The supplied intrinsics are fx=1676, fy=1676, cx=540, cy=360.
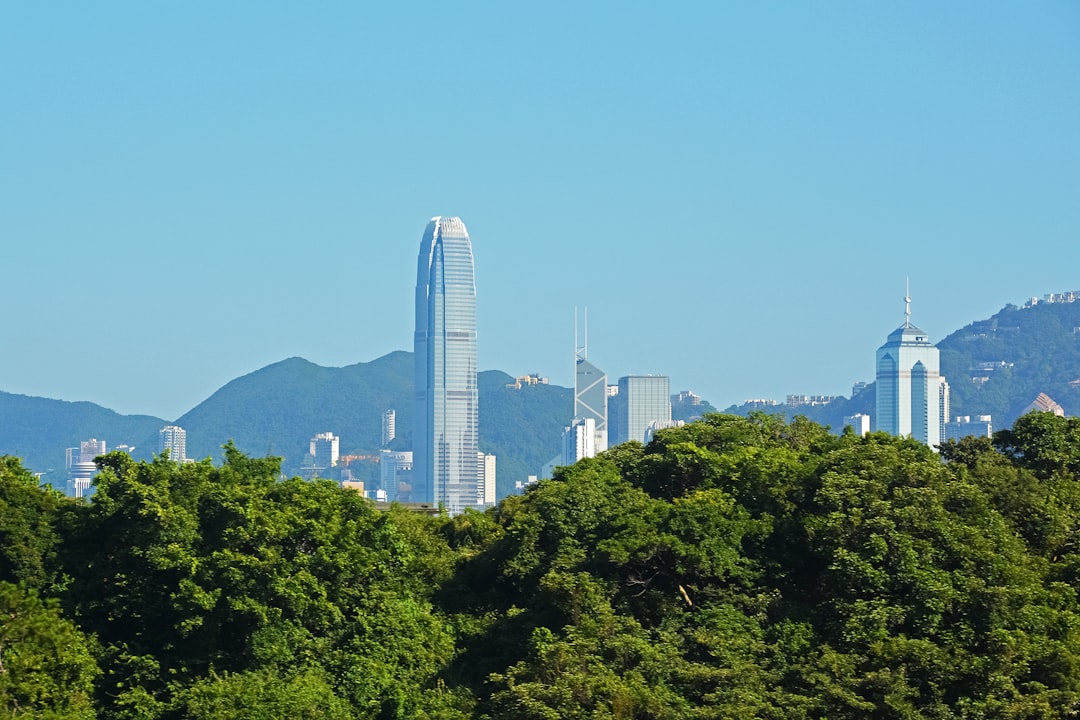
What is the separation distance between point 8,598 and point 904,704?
12.1 metres

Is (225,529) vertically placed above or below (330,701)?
above

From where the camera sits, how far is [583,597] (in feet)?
80.4

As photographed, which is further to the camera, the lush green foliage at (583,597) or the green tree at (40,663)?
the green tree at (40,663)

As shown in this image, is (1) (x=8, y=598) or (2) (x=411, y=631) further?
(2) (x=411, y=631)

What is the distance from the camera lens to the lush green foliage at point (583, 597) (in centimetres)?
2203

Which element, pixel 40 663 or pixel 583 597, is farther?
pixel 583 597

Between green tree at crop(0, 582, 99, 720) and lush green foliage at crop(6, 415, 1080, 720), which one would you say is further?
green tree at crop(0, 582, 99, 720)

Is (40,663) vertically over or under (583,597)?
under

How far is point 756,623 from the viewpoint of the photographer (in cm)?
2392

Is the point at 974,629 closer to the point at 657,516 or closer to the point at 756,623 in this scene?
the point at 756,623

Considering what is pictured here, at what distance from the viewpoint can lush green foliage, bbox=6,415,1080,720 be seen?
2203 cm

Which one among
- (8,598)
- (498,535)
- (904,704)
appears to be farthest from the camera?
(498,535)

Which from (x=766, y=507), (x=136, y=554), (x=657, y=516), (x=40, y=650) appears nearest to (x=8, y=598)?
(x=40, y=650)

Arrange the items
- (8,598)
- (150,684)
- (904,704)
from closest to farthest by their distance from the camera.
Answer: (904,704), (8,598), (150,684)
